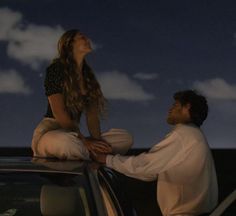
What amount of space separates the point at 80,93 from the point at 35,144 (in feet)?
1.77

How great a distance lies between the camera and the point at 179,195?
6.00 metres

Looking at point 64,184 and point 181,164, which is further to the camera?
point 181,164

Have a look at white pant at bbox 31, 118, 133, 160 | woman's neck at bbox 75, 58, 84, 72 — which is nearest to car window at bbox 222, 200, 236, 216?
white pant at bbox 31, 118, 133, 160

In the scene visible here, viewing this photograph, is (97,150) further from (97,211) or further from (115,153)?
(97,211)

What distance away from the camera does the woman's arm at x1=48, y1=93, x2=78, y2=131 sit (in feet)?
19.7

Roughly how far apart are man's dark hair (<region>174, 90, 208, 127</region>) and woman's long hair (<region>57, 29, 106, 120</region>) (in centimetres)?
61

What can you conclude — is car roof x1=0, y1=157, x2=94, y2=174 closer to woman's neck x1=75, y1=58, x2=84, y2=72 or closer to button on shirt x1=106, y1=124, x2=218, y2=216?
button on shirt x1=106, y1=124, x2=218, y2=216

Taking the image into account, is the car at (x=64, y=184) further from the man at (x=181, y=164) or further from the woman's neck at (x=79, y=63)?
the woman's neck at (x=79, y=63)

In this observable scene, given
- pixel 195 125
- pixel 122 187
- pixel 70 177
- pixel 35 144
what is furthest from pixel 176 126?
pixel 70 177

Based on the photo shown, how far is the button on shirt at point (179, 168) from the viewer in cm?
591

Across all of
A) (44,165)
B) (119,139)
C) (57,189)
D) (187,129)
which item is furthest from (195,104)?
(57,189)

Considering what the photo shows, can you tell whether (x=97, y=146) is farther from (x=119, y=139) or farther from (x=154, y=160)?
(x=154, y=160)

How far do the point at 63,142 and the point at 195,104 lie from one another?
109cm

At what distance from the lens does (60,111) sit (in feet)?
19.7
